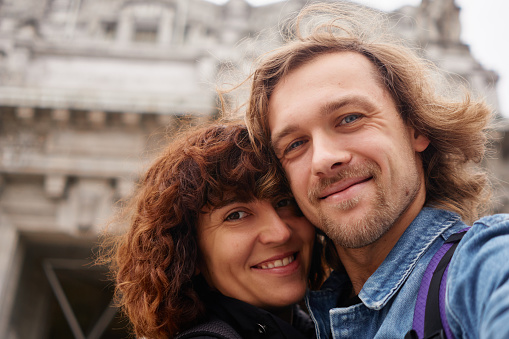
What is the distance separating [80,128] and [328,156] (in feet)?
23.3

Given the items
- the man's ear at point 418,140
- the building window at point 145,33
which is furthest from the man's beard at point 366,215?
the building window at point 145,33

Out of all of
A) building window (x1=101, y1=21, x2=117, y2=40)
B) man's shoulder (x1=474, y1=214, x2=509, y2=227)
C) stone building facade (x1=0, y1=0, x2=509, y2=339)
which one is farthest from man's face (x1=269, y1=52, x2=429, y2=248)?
building window (x1=101, y1=21, x2=117, y2=40)

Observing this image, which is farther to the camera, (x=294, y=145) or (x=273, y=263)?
(x=273, y=263)

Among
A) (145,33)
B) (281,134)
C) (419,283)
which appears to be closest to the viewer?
(419,283)

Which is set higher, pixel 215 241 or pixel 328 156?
pixel 328 156

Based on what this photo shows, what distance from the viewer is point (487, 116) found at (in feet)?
7.72

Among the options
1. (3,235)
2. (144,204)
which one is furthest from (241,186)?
(3,235)

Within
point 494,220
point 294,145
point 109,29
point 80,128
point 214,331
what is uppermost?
point 109,29

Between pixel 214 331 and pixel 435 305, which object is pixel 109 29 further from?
pixel 435 305

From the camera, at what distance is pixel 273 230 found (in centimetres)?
224

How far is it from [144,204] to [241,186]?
24.4 inches

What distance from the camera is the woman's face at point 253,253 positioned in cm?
223

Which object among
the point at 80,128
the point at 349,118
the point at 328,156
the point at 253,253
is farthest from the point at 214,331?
the point at 80,128

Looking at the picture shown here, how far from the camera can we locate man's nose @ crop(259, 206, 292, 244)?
222cm
